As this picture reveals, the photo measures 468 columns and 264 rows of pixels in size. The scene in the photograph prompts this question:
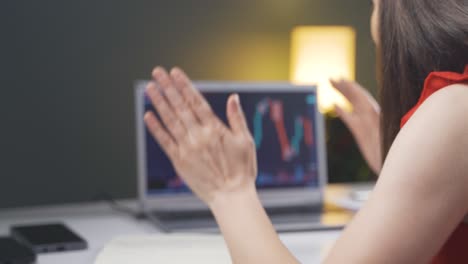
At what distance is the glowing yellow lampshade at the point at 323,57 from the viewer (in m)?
2.38

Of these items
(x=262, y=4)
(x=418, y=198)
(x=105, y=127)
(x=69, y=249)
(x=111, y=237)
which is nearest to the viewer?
(x=418, y=198)

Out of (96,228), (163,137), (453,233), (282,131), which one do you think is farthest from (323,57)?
(453,233)

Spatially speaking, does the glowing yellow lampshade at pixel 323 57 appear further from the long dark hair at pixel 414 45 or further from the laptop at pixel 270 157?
the long dark hair at pixel 414 45

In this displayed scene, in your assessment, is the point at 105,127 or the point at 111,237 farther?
the point at 105,127

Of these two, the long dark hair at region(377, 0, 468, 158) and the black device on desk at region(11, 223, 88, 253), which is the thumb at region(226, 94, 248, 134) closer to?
the long dark hair at region(377, 0, 468, 158)

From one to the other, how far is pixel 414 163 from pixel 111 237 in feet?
3.05

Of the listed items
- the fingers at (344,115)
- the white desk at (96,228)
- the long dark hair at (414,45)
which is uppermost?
the long dark hair at (414,45)

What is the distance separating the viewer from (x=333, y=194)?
2098 mm

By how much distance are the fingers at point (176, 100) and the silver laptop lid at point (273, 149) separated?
0.65m

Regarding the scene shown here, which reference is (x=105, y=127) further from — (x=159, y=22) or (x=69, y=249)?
(x=69, y=249)

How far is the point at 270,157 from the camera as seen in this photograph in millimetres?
1877

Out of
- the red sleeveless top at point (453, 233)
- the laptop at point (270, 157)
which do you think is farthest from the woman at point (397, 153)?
the laptop at point (270, 157)

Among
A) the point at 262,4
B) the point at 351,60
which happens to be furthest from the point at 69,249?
the point at 351,60

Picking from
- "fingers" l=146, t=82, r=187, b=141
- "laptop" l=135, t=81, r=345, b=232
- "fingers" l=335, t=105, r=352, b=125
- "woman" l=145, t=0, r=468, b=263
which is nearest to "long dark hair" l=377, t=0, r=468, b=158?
"woman" l=145, t=0, r=468, b=263
